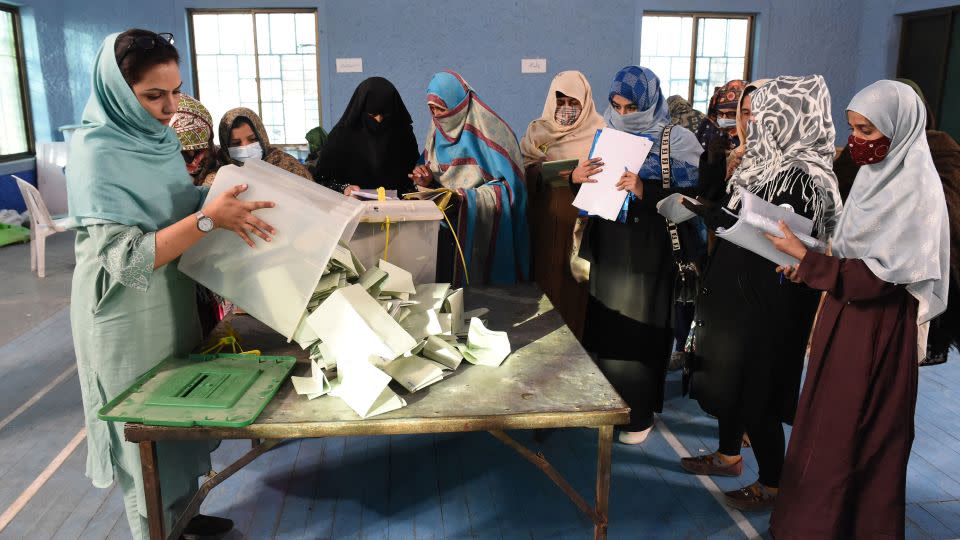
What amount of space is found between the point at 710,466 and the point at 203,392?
1814 millimetres

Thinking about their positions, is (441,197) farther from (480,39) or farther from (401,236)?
(480,39)

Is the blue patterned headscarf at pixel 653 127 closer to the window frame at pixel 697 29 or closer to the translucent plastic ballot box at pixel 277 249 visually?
the translucent plastic ballot box at pixel 277 249

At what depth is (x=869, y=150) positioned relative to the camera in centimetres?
170

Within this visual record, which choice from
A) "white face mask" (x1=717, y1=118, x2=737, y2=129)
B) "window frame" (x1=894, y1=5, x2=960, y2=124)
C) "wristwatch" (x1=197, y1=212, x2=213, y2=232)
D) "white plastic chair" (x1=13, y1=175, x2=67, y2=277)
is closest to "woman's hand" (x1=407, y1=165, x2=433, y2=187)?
"wristwatch" (x1=197, y1=212, x2=213, y2=232)

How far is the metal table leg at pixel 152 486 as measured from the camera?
1430mm

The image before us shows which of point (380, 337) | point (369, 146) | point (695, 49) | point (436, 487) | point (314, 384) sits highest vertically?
Answer: point (695, 49)

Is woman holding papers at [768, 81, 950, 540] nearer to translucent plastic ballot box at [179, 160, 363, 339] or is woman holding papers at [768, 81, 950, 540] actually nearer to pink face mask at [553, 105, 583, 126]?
translucent plastic ballot box at [179, 160, 363, 339]

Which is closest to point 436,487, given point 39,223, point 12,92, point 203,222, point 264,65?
point 203,222

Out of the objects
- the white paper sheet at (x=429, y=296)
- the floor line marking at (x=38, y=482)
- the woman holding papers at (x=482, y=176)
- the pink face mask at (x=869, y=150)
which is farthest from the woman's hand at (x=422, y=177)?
the floor line marking at (x=38, y=482)

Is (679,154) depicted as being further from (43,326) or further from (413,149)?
(43,326)

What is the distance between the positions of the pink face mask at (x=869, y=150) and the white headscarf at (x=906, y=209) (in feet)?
0.05

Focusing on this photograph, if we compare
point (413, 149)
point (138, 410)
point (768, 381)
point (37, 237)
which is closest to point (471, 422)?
point (138, 410)

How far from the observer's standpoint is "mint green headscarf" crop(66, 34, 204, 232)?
4.90ft

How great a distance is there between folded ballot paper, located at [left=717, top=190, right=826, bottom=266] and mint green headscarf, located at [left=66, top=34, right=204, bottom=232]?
1420 mm
